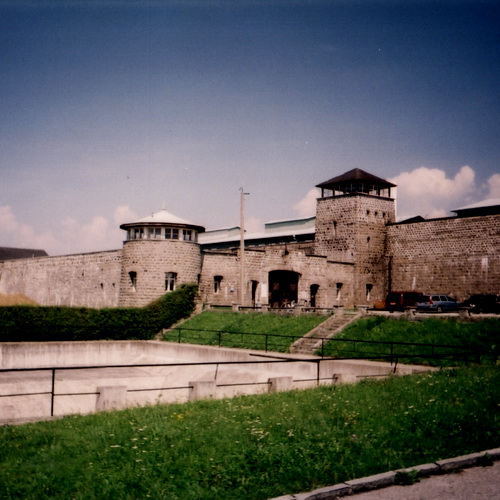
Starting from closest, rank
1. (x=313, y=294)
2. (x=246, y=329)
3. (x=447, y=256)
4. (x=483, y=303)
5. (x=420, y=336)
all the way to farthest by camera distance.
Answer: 1. (x=420, y=336)
2. (x=246, y=329)
3. (x=483, y=303)
4. (x=447, y=256)
5. (x=313, y=294)

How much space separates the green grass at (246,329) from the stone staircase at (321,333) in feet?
1.66

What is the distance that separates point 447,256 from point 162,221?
1874 centimetres

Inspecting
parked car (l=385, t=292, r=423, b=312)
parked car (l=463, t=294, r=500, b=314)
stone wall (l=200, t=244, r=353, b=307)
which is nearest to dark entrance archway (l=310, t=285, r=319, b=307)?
stone wall (l=200, t=244, r=353, b=307)

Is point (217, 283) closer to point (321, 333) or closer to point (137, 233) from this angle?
point (137, 233)

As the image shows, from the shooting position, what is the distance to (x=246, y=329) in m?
30.4

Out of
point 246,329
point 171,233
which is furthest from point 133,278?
point 246,329

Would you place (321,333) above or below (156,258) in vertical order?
below

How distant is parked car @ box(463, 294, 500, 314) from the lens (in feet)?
104

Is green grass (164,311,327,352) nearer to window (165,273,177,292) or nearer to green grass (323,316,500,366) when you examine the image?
window (165,273,177,292)

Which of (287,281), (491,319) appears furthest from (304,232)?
(491,319)

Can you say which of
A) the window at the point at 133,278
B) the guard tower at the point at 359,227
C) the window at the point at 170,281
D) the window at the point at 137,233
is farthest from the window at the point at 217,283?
the guard tower at the point at 359,227

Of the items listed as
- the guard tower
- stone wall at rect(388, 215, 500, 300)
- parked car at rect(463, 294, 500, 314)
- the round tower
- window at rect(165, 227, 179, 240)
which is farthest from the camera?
the guard tower

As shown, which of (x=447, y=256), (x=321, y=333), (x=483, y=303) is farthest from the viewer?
(x=447, y=256)

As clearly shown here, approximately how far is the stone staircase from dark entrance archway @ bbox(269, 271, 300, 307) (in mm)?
12119
